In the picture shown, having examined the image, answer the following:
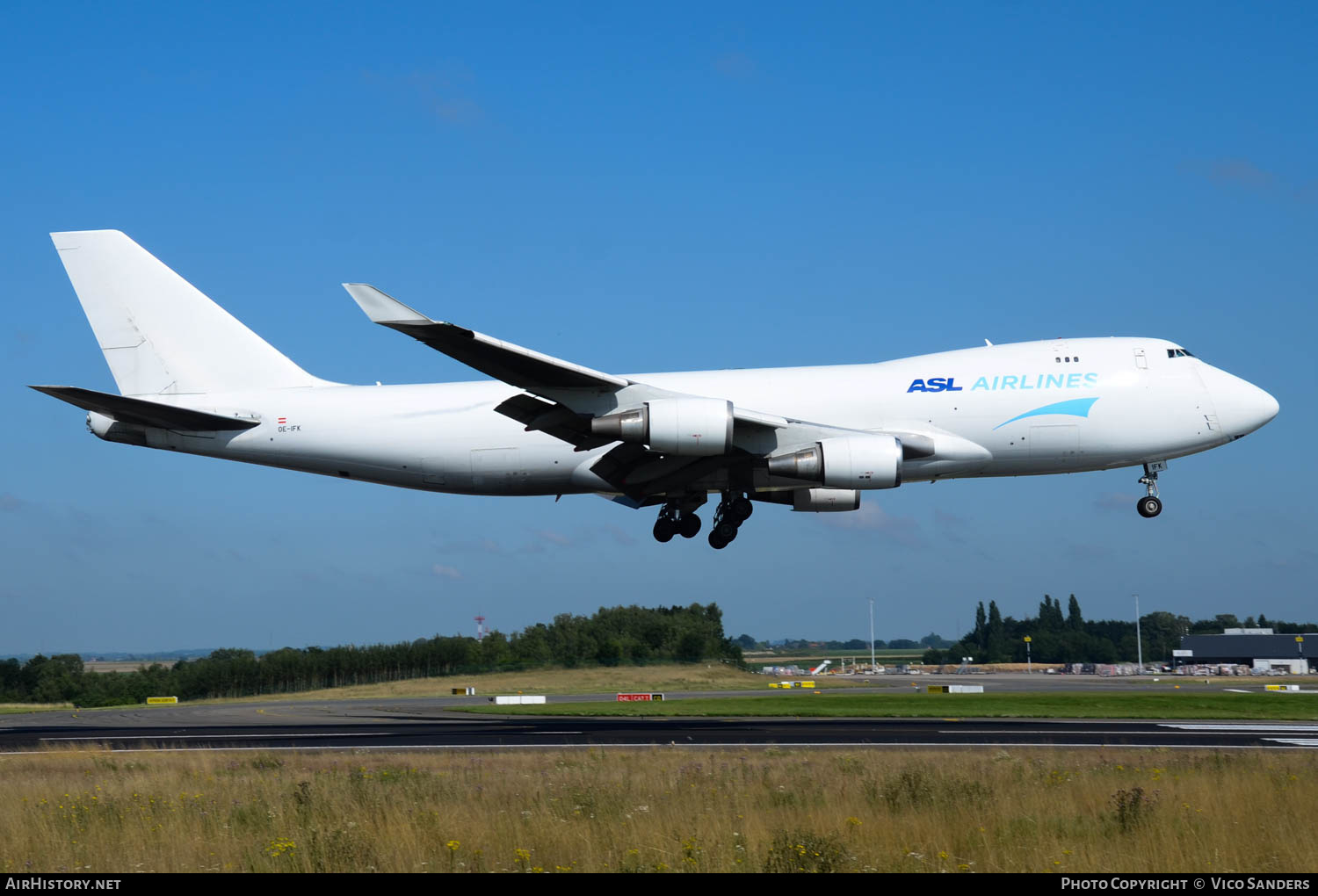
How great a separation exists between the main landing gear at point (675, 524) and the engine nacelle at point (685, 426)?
21.5ft

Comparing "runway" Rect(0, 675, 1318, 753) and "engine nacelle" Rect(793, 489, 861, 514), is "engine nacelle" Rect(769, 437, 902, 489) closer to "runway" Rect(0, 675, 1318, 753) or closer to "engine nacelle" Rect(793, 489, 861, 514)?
"engine nacelle" Rect(793, 489, 861, 514)

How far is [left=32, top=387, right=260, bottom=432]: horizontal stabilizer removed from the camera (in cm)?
Result: 2819

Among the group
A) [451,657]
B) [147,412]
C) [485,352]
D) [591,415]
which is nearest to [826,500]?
[591,415]

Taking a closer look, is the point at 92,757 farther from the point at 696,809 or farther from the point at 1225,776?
the point at 1225,776

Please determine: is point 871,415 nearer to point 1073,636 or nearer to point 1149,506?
point 1149,506

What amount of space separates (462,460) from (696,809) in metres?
17.4

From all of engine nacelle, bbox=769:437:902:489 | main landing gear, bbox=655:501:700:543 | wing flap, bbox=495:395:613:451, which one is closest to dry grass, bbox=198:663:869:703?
main landing gear, bbox=655:501:700:543

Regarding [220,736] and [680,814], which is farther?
[220,736]

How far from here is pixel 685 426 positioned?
27.5 m

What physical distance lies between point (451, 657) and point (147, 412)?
46.9 m

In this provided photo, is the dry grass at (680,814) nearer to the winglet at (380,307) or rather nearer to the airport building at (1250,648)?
the winglet at (380,307)

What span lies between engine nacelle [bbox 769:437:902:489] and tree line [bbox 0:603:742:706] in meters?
37.3

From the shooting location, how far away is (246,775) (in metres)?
20.2
